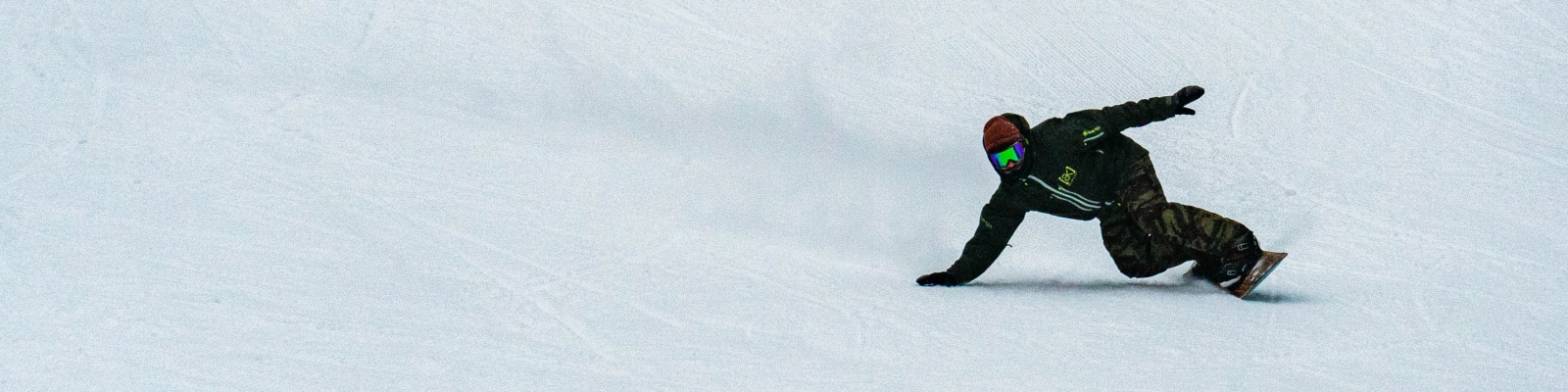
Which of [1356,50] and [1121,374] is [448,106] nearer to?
[1121,374]

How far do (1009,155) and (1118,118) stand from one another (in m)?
0.37

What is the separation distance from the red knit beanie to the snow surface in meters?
0.60

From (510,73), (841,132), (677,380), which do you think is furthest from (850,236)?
(510,73)

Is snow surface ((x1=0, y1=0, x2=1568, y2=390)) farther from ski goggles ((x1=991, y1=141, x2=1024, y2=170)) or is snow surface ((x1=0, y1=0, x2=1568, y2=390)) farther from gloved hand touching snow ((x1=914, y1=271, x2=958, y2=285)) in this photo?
ski goggles ((x1=991, y1=141, x2=1024, y2=170))

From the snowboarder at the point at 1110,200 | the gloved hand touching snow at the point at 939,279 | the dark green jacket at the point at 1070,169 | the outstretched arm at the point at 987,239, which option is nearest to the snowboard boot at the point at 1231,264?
the snowboarder at the point at 1110,200

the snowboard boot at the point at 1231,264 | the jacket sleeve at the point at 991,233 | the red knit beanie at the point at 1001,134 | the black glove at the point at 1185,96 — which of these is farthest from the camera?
the snowboard boot at the point at 1231,264

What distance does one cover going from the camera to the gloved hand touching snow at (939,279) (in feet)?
12.2

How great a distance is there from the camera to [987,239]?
3.53 meters

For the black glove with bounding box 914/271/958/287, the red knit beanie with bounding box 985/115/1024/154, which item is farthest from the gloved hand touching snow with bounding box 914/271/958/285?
the red knit beanie with bounding box 985/115/1024/154

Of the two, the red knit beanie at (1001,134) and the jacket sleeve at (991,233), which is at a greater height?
the red knit beanie at (1001,134)

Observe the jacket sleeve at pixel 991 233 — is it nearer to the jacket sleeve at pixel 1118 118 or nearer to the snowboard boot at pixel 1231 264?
the jacket sleeve at pixel 1118 118

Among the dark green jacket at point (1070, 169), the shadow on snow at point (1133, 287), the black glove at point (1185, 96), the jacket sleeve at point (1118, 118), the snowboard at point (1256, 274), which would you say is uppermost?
the black glove at point (1185, 96)

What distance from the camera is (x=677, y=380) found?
3025 millimetres

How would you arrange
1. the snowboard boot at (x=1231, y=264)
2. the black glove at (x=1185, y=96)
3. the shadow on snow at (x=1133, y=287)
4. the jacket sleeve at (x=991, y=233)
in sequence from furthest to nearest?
the shadow on snow at (x=1133, y=287) < the snowboard boot at (x=1231, y=264) < the jacket sleeve at (x=991, y=233) < the black glove at (x=1185, y=96)
